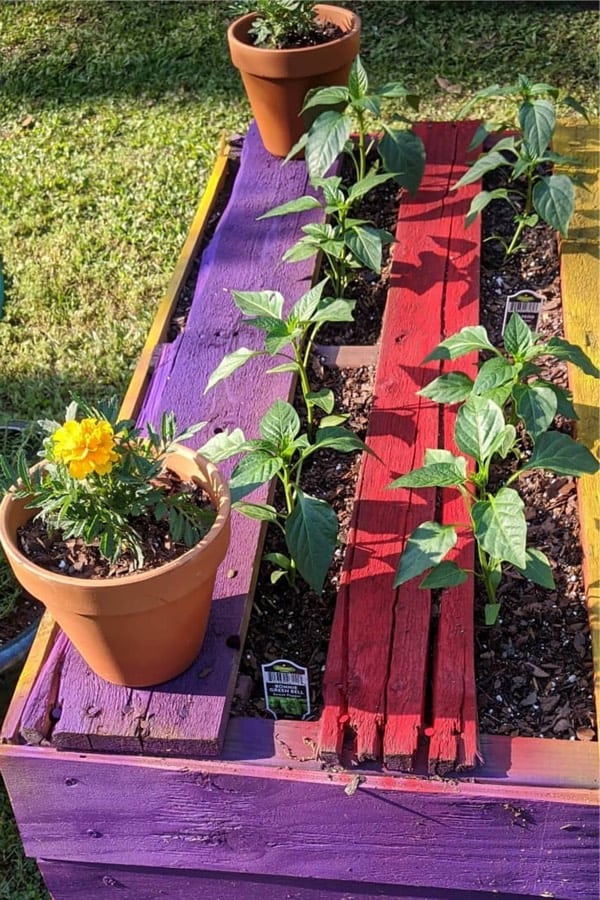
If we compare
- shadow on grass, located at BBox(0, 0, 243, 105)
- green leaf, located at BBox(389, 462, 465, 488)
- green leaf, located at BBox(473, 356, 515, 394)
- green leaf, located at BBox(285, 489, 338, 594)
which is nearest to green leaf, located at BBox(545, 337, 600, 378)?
green leaf, located at BBox(473, 356, 515, 394)

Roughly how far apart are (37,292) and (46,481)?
2070mm

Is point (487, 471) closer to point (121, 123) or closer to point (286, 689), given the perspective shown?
point (286, 689)

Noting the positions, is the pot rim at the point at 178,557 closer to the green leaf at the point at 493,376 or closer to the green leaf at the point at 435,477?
the green leaf at the point at 435,477

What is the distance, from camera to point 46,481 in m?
1.54

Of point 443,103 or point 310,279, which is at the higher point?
point 310,279

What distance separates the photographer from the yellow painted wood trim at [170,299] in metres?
2.33

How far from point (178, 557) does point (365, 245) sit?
1.15 metres

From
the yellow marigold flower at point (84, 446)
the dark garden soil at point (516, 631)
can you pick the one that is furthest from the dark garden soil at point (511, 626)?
the yellow marigold flower at point (84, 446)

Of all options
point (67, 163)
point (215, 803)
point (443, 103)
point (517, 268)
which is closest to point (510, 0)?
point (443, 103)

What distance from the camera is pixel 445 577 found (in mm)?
1691

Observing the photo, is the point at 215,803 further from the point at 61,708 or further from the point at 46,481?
the point at 46,481

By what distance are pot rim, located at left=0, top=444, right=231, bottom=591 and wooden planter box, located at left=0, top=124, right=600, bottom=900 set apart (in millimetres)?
285

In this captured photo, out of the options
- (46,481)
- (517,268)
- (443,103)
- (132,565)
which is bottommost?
(443,103)

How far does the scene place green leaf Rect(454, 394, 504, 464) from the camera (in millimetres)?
1736
